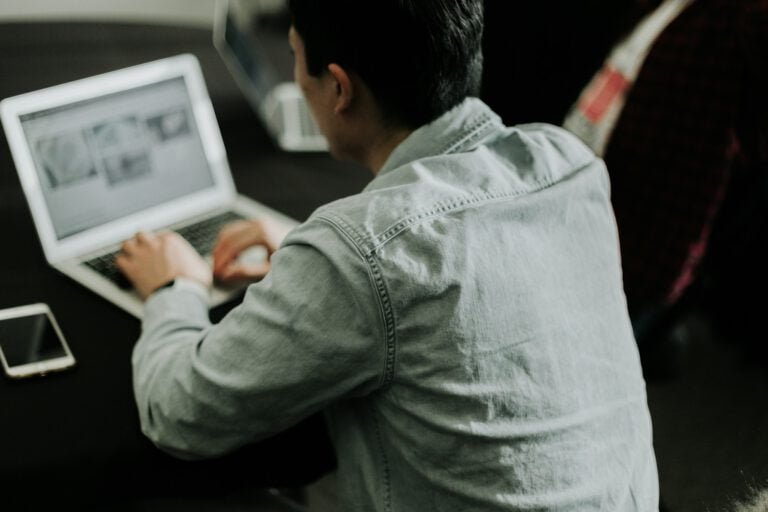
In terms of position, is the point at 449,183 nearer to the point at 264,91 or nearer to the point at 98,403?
Answer: the point at 98,403

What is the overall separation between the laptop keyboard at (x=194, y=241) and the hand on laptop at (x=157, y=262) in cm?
2

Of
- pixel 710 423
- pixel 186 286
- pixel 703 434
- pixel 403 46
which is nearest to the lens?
pixel 403 46

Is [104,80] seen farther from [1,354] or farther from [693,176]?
[693,176]

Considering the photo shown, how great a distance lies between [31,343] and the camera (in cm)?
95

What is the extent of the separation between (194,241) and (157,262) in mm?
174

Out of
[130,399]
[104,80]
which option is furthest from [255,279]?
[104,80]

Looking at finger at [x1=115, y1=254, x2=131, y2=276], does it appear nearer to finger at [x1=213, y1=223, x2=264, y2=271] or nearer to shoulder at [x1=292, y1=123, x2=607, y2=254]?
finger at [x1=213, y1=223, x2=264, y2=271]

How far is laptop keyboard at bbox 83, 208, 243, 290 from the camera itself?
1107mm

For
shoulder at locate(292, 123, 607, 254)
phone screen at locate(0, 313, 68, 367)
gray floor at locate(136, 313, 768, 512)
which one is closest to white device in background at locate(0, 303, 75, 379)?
phone screen at locate(0, 313, 68, 367)

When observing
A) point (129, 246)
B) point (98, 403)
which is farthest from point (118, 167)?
point (98, 403)

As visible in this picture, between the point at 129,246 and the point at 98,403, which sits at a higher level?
the point at 129,246

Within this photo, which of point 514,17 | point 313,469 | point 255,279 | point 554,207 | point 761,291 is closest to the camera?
point 554,207

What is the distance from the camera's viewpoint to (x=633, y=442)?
0.86 metres

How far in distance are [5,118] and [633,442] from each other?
36.1 inches
